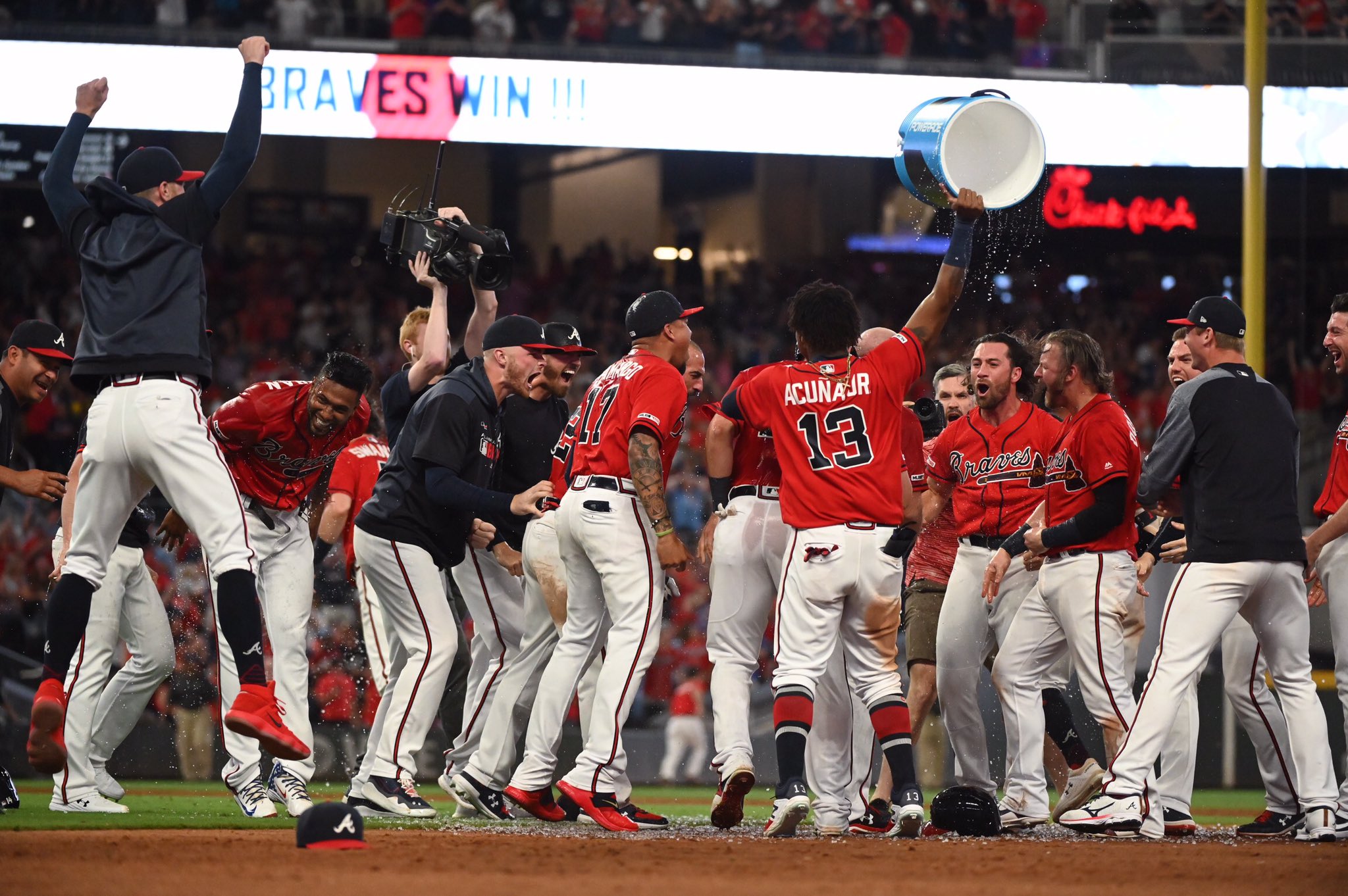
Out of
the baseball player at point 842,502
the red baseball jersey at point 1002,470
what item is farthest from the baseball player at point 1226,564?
the baseball player at point 842,502

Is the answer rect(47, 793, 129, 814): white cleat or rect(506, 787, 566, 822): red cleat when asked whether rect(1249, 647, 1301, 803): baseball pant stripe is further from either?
rect(47, 793, 129, 814): white cleat

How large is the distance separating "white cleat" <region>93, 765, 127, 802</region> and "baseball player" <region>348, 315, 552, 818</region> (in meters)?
1.39

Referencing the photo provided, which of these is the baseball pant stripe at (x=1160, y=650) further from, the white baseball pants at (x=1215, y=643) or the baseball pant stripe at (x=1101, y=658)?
the baseball pant stripe at (x=1101, y=658)

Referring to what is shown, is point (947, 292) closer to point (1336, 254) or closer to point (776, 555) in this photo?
point (776, 555)

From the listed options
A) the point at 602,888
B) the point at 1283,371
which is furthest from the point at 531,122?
the point at 602,888

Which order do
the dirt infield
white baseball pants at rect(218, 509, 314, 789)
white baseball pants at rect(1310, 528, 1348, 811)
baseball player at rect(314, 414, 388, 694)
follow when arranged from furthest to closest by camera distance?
1. baseball player at rect(314, 414, 388, 694)
2. white baseball pants at rect(218, 509, 314, 789)
3. white baseball pants at rect(1310, 528, 1348, 811)
4. the dirt infield

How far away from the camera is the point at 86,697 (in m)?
6.70

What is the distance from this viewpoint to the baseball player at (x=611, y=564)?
5.85m

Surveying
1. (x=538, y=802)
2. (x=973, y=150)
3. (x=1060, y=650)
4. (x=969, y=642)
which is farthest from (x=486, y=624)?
(x=973, y=150)

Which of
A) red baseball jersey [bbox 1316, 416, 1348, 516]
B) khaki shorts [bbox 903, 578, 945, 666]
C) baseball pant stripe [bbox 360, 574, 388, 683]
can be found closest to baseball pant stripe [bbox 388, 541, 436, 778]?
baseball pant stripe [bbox 360, 574, 388, 683]

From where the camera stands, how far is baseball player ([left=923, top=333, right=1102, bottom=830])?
621 centimetres

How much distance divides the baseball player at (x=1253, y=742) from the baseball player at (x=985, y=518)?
33cm

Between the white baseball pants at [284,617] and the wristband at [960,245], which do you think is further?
the white baseball pants at [284,617]

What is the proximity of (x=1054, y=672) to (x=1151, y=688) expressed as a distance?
47.2 inches
